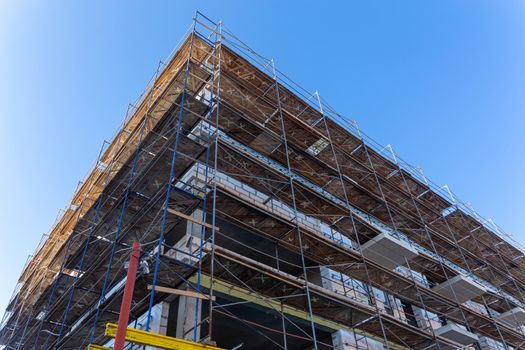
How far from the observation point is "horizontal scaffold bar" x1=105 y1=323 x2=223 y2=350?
7930 millimetres

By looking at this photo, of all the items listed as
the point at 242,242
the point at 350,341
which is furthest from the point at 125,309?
the point at 350,341

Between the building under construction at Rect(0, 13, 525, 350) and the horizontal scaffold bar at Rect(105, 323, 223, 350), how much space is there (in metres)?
0.04

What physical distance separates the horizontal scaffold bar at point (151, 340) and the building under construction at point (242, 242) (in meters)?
0.04

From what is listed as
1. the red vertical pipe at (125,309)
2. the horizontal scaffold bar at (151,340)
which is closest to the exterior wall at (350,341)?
the horizontal scaffold bar at (151,340)

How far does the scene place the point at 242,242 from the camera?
15.8 m

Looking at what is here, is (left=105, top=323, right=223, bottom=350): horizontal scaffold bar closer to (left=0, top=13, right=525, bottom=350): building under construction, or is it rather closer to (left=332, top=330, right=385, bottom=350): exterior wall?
(left=0, top=13, right=525, bottom=350): building under construction

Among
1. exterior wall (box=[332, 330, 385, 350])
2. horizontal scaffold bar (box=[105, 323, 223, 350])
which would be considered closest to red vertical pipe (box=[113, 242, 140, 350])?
horizontal scaffold bar (box=[105, 323, 223, 350])

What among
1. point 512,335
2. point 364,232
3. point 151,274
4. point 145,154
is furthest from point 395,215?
point 151,274

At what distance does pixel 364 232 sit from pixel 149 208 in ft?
31.4

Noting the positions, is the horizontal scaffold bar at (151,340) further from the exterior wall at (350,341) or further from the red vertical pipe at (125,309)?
the exterior wall at (350,341)

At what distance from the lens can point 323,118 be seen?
2123 cm

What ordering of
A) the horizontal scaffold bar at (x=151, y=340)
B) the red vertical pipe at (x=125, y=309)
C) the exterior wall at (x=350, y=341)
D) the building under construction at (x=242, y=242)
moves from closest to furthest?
the red vertical pipe at (x=125, y=309), the horizontal scaffold bar at (x=151, y=340), the building under construction at (x=242, y=242), the exterior wall at (x=350, y=341)

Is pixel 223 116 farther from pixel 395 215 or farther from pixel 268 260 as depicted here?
pixel 395 215

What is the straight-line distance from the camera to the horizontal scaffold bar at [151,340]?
7930mm
